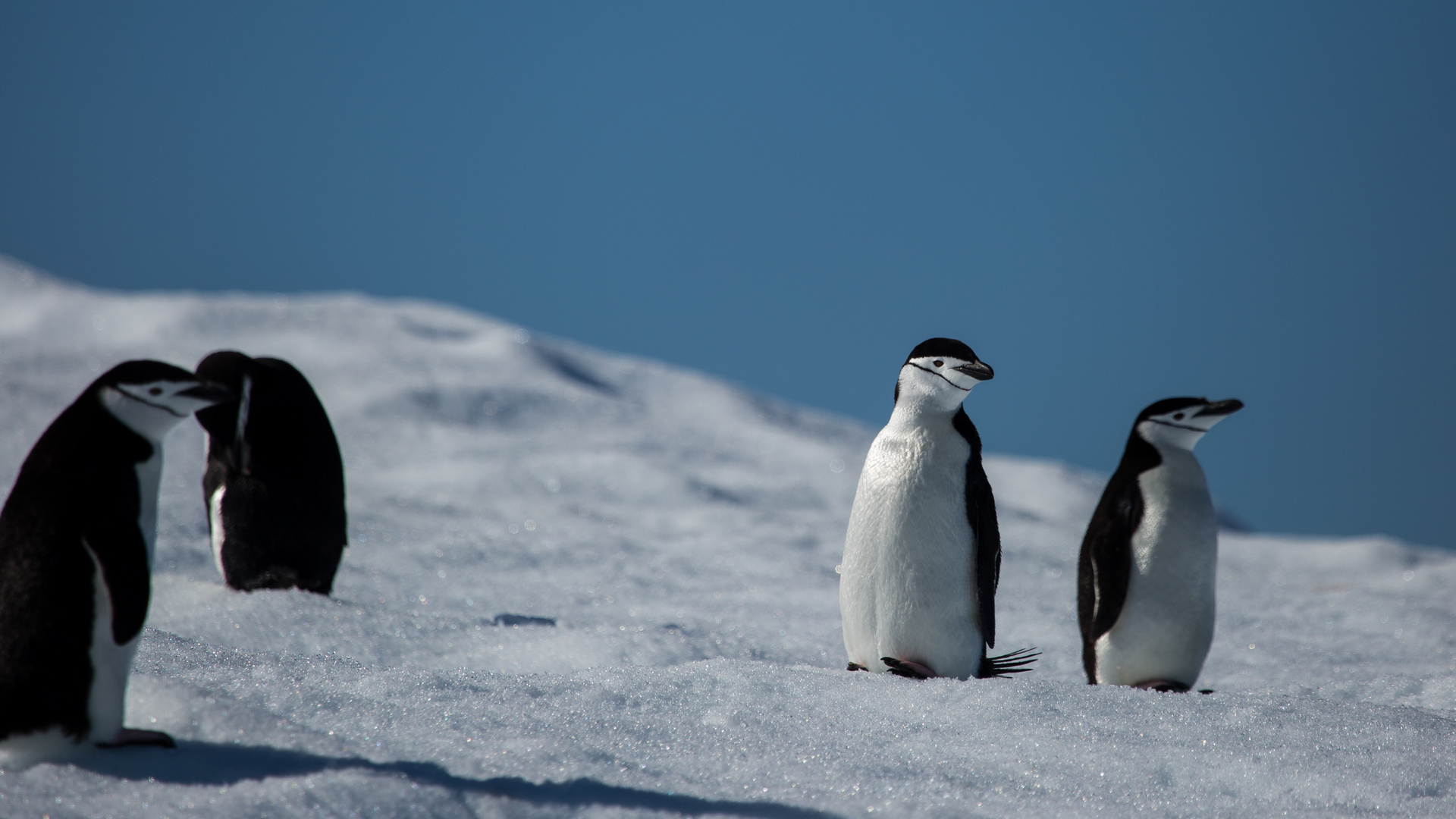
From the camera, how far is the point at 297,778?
159 centimetres

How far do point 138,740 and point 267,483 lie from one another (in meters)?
1.80

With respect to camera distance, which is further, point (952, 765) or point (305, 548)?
point (305, 548)

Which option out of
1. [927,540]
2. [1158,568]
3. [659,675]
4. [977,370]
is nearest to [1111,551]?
[1158,568]

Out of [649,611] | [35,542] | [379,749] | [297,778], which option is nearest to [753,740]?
[379,749]

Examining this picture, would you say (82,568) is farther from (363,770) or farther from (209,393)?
(363,770)

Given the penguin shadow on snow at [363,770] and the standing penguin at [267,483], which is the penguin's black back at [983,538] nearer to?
the penguin shadow on snow at [363,770]

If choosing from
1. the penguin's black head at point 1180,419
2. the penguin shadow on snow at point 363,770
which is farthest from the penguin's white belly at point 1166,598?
the penguin shadow on snow at point 363,770

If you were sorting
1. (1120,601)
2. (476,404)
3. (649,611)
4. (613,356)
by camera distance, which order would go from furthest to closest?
(613,356) < (476,404) < (649,611) < (1120,601)

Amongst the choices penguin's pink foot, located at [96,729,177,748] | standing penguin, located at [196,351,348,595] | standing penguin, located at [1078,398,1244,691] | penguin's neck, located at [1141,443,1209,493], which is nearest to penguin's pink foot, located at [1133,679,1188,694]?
standing penguin, located at [1078,398,1244,691]

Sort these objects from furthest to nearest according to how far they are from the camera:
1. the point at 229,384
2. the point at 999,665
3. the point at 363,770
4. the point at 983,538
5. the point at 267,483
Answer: the point at 267,483 → the point at 229,384 → the point at 999,665 → the point at 983,538 → the point at 363,770

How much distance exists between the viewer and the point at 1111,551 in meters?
2.99

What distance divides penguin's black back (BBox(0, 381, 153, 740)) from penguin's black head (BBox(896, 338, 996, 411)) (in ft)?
5.54

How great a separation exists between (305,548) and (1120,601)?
2470 millimetres

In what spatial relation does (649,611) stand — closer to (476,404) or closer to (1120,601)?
(1120,601)
